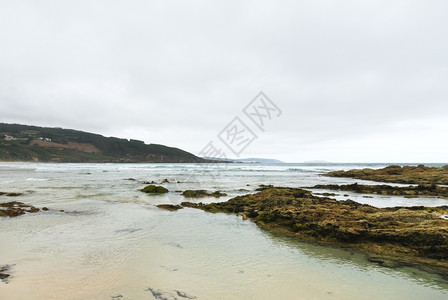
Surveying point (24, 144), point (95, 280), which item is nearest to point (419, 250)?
point (95, 280)

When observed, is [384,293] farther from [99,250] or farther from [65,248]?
[65,248]

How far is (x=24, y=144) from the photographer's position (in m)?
106

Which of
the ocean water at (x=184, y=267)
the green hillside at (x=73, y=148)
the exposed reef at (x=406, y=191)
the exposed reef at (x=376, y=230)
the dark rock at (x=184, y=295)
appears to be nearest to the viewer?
the dark rock at (x=184, y=295)

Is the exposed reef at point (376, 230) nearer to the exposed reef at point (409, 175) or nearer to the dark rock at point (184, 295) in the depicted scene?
the dark rock at point (184, 295)

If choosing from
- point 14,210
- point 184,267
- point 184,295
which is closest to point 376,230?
point 184,267

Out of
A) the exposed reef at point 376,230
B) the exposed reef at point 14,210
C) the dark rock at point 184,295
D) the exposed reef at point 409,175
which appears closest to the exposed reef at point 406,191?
the exposed reef at point 376,230

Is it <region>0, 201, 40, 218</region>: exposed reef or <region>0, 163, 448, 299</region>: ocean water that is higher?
<region>0, 163, 448, 299</region>: ocean water

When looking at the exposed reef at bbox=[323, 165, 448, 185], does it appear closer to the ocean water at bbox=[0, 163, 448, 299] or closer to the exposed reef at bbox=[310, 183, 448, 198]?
the exposed reef at bbox=[310, 183, 448, 198]

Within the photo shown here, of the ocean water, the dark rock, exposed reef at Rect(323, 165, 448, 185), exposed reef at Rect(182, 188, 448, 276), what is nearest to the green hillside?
the ocean water

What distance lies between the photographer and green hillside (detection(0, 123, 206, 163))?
9819 centimetres

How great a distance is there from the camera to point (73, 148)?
121 meters

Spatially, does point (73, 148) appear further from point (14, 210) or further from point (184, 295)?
point (184, 295)

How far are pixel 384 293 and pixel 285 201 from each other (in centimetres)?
684

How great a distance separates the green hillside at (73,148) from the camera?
98.2m
